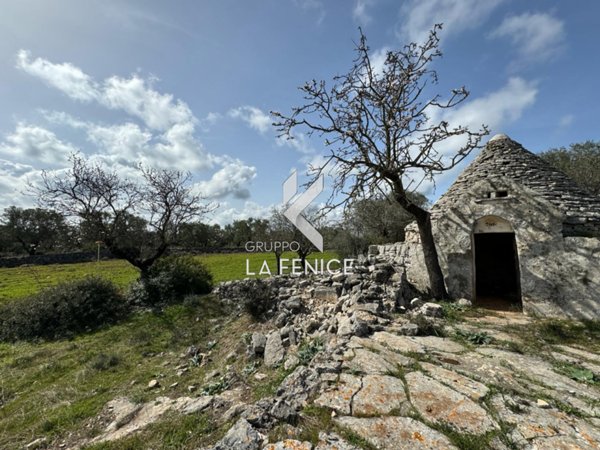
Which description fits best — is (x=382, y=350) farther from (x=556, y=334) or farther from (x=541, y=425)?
(x=556, y=334)

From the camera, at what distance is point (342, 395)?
2.88 meters

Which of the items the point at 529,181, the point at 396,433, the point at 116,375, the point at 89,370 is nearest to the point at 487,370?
the point at 396,433

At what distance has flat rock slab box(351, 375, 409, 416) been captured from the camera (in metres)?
2.64

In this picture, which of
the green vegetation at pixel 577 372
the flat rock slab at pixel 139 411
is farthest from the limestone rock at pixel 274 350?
the green vegetation at pixel 577 372

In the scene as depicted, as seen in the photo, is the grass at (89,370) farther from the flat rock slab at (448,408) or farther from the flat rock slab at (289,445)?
the flat rock slab at (448,408)

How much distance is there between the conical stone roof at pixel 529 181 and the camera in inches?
263

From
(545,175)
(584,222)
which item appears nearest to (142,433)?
(584,222)

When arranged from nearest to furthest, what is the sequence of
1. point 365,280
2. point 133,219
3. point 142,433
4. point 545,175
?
point 142,433
point 365,280
point 545,175
point 133,219

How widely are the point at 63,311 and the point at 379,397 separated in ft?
37.4

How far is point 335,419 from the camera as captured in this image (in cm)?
255

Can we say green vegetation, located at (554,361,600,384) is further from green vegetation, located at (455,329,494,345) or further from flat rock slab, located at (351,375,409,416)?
flat rock slab, located at (351,375,409,416)

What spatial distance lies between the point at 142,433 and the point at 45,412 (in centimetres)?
269

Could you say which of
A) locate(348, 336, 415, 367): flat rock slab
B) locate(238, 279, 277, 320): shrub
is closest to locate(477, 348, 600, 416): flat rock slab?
locate(348, 336, 415, 367): flat rock slab

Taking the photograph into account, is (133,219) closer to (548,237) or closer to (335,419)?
(335,419)
